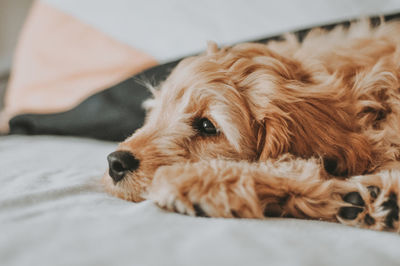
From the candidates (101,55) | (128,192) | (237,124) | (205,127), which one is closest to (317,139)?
(237,124)

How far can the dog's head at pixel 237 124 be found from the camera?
110 centimetres

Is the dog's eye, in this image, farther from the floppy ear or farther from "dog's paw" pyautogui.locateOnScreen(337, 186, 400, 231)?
"dog's paw" pyautogui.locateOnScreen(337, 186, 400, 231)

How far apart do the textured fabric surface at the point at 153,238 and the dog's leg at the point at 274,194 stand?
0.04 meters

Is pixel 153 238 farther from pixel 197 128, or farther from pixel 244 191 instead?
pixel 197 128

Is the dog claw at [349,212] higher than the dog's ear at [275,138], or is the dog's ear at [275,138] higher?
the dog's ear at [275,138]

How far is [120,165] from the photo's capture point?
1056 mm

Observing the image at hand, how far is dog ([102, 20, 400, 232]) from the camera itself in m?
0.87

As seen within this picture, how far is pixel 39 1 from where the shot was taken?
2.87 metres

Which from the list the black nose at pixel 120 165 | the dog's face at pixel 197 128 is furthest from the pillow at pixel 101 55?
the black nose at pixel 120 165

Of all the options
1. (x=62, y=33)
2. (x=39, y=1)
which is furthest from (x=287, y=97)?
(x=39, y=1)

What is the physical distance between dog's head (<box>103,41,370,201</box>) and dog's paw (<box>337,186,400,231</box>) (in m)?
0.22

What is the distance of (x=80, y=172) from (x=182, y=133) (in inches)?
15.3

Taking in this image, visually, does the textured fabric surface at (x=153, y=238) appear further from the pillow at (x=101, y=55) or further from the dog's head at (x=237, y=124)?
the pillow at (x=101, y=55)

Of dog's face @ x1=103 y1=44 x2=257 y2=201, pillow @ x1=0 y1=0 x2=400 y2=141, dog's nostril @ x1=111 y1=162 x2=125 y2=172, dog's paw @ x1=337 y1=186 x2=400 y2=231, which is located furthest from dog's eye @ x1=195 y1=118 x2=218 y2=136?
pillow @ x1=0 y1=0 x2=400 y2=141
